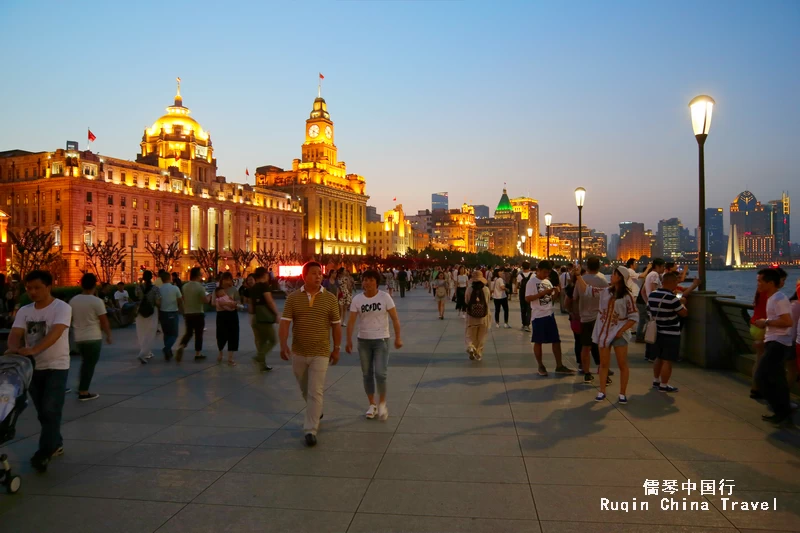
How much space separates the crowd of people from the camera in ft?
17.6

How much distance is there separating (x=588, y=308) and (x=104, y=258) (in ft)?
202

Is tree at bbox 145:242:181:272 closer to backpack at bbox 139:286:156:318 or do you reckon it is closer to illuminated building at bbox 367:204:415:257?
backpack at bbox 139:286:156:318

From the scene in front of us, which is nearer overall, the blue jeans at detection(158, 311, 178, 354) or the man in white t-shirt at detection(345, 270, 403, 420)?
the man in white t-shirt at detection(345, 270, 403, 420)

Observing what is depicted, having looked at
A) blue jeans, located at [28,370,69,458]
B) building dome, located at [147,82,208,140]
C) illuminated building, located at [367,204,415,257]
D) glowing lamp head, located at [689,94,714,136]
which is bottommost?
blue jeans, located at [28,370,69,458]

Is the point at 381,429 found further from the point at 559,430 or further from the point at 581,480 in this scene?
the point at 581,480

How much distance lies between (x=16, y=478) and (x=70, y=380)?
16.7 feet

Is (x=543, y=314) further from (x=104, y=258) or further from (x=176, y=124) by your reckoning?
(x=176, y=124)

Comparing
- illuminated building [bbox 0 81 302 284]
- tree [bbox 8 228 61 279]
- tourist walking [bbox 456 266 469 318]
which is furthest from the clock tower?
tourist walking [bbox 456 266 469 318]

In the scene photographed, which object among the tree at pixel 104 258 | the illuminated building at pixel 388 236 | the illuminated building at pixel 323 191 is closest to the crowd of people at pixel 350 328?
the tree at pixel 104 258

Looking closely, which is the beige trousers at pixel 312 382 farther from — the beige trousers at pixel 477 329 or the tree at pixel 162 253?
the tree at pixel 162 253

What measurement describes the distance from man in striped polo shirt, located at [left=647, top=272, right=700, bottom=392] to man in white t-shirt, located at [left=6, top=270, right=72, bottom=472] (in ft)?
23.2

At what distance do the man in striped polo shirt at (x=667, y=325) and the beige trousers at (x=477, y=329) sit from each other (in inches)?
128

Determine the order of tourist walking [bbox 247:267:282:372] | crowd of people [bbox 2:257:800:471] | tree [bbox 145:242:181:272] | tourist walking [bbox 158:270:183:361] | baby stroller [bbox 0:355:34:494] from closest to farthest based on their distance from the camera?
baby stroller [bbox 0:355:34:494] < crowd of people [bbox 2:257:800:471] < tourist walking [bbox 247:267:282:372] < tourist walking [bbox 158:270:183:361] < tree [bbox 145:242:181:272]

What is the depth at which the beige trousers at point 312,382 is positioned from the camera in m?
5.91
